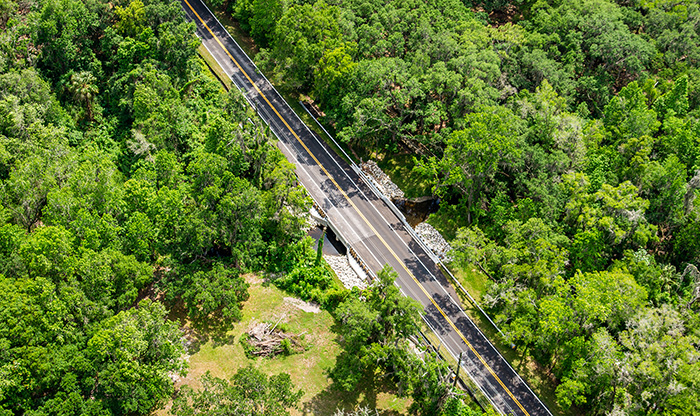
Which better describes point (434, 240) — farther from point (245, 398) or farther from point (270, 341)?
point (245, 398)

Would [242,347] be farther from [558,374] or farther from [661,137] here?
[661,137]

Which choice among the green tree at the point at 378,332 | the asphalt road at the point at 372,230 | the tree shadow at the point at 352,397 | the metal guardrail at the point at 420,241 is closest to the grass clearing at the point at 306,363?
the tree shadow at the point at 352,397

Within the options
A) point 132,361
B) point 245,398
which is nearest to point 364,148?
point 245,398

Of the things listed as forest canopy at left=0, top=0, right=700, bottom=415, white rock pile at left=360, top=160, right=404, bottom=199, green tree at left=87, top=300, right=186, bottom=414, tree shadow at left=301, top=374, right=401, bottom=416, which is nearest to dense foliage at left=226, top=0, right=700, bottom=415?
forest canopy at left=0, top=0, right=700, bottom=415

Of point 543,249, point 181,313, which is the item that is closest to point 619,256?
point 543,249

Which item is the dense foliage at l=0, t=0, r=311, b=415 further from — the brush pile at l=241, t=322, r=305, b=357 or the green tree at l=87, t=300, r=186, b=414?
the brush pile at l=241, t=322, r=305, b=357

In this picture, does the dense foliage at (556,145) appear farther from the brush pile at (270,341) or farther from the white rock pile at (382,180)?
the brush pile at (270,341)
